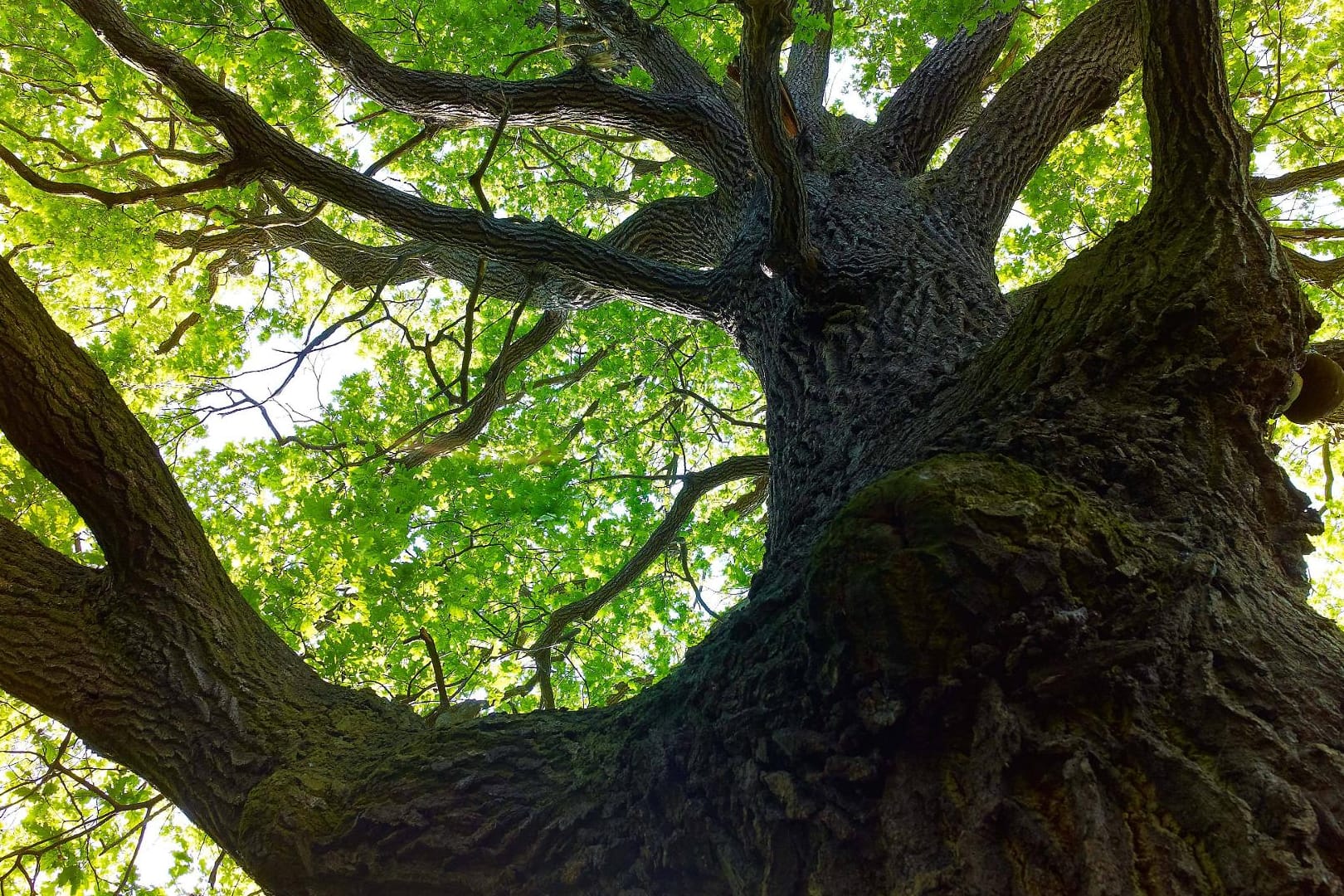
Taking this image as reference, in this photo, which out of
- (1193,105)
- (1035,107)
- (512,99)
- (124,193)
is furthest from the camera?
(512,99)

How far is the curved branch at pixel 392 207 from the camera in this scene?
139 inches

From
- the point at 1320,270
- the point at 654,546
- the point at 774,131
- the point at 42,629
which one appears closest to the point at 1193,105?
the point at 774,131

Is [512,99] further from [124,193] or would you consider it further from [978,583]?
[978,583]

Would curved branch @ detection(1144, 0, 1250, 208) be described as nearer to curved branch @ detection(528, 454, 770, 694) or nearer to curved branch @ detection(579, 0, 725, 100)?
curved branch @ detection(528, 454, 770, 694)

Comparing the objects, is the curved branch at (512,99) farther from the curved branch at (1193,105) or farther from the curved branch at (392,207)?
the curved branch at (1193,105)

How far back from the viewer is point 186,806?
2340 mm

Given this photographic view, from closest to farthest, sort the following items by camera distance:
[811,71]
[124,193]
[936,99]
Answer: [124,193] < [936,99] < [811,71]

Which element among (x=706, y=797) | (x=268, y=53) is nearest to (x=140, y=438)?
(x=706, y=797)

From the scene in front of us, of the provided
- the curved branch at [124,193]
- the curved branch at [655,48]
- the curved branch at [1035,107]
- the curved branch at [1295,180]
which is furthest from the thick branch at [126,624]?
the curved branch at [1295,180]

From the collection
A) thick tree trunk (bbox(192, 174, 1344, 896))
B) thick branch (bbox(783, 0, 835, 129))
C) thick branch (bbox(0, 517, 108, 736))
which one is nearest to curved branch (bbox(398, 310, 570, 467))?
thick branch (bbox(0, 517, 108, 736))

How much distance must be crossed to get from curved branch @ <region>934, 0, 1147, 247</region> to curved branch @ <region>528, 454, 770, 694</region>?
2.14m

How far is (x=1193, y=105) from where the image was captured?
1997 millimetres

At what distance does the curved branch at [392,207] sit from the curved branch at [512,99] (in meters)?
0.84

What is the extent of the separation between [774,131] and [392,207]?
2119 millimetres
